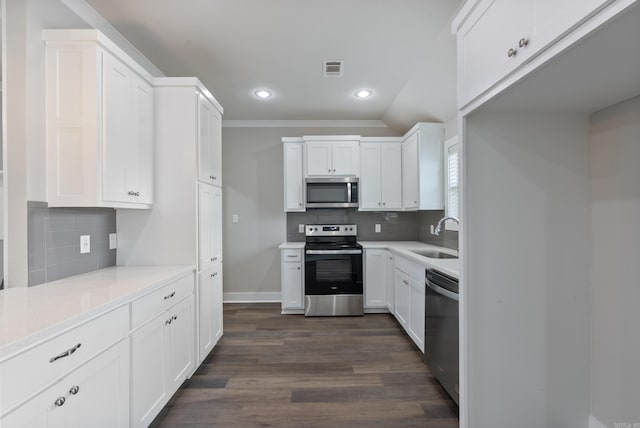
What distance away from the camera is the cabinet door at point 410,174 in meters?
3.62

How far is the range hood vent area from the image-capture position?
2.76 meters

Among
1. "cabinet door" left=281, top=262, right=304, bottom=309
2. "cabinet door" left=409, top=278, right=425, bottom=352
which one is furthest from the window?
"cabinet door" left=281, top=262, right=304, bottom=309

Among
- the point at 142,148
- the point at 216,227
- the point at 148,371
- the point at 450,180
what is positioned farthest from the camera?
the point at 450,180

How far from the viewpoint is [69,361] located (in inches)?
45.1

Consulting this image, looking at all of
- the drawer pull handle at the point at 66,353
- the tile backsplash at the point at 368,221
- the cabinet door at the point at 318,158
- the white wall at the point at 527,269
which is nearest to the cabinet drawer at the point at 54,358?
the drawer pull handle at the point at 66,353

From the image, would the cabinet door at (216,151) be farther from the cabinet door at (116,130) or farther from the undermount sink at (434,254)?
the undermount sink at (434,254)

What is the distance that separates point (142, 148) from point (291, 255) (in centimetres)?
214

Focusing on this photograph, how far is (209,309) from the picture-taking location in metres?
2.61

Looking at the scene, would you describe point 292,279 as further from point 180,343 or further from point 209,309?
point 180,343

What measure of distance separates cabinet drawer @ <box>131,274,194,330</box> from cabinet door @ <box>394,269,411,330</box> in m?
2.06

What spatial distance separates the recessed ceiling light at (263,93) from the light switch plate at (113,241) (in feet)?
6.89

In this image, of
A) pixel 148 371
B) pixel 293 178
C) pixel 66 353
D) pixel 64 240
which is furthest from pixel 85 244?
pixel 293 178

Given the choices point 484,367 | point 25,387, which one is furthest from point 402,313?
point 25,387

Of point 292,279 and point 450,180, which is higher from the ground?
point 450,180
